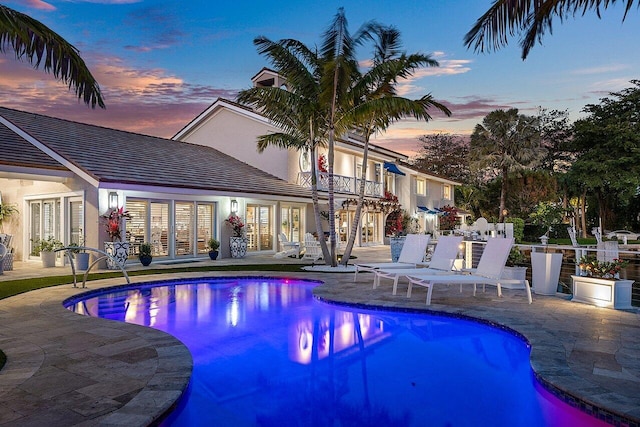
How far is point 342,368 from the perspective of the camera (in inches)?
247

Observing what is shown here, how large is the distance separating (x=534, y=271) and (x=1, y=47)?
34.7 feet

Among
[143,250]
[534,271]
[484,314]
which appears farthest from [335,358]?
[143,250]

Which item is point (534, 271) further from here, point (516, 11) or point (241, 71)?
point (241, 71)

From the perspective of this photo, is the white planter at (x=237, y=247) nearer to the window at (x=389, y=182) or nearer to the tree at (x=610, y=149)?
the window at (x=389, y=182)

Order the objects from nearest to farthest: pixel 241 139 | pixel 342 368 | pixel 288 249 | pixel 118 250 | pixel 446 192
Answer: pixel 342 368
pixel 118 250
pixel 288 249
pixel 241 139
pixel 446 192

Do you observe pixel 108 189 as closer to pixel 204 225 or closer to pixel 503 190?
pixel 204 225

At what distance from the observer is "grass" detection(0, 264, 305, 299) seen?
36.9ft

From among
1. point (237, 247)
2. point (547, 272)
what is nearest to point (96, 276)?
point (237, 247)

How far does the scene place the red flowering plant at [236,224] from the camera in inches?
795

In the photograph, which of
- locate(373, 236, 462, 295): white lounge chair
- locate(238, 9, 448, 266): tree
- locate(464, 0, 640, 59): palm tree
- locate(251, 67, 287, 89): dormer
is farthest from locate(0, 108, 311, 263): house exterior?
locate(464, 0, 640, 59): palm tree

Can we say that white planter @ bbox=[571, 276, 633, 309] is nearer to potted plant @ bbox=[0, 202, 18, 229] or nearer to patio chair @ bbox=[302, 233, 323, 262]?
patio chair @ bbox=[302, 233, 323, 262]

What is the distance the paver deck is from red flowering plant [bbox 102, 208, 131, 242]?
6.31 meters

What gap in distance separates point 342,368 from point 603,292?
546 cm

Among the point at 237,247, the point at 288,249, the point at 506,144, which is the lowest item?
the point at 288,249
